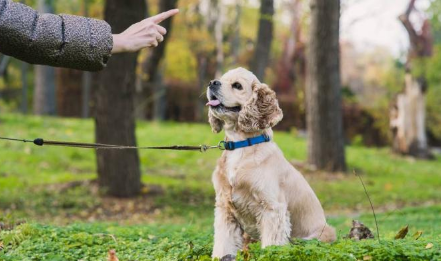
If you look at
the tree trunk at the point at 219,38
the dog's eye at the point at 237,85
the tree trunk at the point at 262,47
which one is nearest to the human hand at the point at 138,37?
the dog's eye at the point at 237,85

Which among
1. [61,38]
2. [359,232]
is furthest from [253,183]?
[61,38]

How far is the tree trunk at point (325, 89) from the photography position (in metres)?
14.9

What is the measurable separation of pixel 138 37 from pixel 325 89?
11573mm

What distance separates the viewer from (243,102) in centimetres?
508

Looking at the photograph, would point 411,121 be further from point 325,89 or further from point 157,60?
point 157,60

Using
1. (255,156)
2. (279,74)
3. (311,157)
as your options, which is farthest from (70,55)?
(279,74)

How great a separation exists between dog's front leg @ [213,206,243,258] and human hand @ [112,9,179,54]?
1.59 m

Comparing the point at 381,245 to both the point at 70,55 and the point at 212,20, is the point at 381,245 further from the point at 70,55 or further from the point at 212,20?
the point at 212,20

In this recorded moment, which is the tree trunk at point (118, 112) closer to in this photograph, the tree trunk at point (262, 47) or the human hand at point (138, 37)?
the tree trunk at point (262, 47)

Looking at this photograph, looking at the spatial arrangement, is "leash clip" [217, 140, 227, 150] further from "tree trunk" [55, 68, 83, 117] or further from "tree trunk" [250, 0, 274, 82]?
"tree trunk" [55, 68, 83, 117]

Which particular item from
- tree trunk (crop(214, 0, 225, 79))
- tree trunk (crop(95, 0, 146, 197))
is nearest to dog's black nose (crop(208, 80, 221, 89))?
tree trunk (crop(95, 0, 146, 197))

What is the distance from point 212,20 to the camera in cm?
3678

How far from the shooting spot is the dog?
486cm

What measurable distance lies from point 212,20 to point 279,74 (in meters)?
6.15
